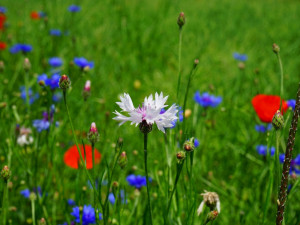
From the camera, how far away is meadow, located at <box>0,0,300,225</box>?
96cm

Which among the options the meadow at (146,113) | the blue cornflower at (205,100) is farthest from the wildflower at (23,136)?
the blue cornflower at (205,100)

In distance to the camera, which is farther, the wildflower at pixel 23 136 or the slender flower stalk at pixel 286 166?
the wildflower at pixel 23 136

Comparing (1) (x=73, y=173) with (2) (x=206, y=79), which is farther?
(2) (x=206, y=79)

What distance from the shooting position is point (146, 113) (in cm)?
73

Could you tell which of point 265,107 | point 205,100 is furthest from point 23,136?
point 265,107

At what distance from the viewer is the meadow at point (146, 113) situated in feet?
3.16

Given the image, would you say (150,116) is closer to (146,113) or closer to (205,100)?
(146,113)

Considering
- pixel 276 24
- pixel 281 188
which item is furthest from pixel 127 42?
pixel 281 188

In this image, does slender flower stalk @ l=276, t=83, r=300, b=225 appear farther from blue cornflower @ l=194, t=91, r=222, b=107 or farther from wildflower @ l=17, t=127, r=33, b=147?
wildflower @ l=17, t=127, r=33, b=147

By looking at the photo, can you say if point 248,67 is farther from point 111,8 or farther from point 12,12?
point 12,12

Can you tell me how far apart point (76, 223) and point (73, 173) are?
0.53 meters

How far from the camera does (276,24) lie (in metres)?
3.80

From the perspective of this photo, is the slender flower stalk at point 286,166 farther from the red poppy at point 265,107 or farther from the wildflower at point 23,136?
the wildflower at point 23,136

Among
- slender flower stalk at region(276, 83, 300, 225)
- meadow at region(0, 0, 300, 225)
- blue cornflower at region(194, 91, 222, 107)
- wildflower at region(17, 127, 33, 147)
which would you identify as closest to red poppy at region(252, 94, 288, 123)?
meadow at region(0, 0, 300, 225)
